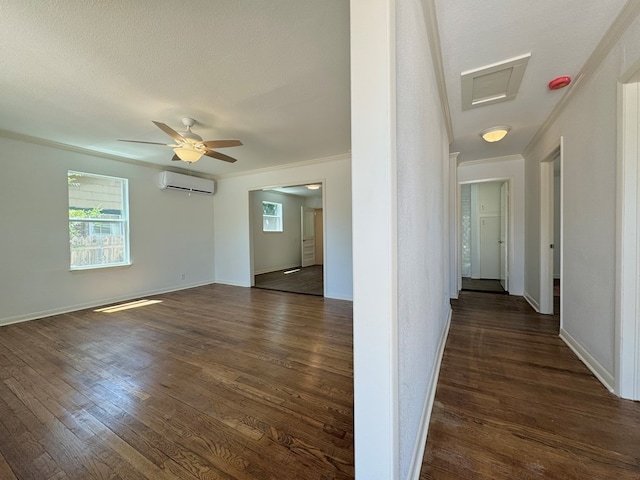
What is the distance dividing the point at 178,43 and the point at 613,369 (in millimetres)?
3758

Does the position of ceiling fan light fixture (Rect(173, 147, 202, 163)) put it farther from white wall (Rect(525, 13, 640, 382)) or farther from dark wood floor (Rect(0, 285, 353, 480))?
white wall (Rect(525, 13, 640, 382))

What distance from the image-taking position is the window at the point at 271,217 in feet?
24.3

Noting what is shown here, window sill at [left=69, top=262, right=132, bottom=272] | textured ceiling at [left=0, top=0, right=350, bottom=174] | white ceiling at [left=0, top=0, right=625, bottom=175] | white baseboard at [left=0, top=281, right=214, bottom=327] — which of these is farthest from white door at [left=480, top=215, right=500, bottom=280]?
window sill at [left=69, top=262, right=132, bottom=272]

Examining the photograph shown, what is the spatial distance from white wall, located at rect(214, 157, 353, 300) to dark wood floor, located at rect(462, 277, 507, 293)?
7.63ft

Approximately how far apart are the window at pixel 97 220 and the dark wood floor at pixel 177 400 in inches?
47.9

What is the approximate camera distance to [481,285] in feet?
16.9

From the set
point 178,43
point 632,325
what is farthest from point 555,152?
point 178,43

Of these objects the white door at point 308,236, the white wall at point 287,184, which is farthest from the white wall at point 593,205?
the white door at point 308,236

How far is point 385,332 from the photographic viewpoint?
762 mm

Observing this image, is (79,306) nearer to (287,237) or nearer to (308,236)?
(287,237)

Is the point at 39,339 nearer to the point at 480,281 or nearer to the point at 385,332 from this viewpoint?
the point at 385,332

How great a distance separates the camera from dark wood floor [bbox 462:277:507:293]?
4776 mm

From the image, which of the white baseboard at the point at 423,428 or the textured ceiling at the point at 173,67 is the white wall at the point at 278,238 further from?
the white baseboard at the point at 423,428

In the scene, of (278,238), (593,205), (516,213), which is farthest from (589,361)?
(278,238)
